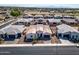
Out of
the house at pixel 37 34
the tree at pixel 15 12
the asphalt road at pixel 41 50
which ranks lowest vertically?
the asphalt road at pixel 41 50

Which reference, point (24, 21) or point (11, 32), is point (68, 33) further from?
point (11, 32)

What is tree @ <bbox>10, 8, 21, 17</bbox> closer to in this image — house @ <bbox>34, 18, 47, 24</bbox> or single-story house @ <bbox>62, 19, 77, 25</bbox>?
house @ <bbox>34, 18, 47, 24</bbox>

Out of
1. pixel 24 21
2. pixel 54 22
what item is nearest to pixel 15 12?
pixel 24 21

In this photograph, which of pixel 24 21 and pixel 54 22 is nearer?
pixel 24 21

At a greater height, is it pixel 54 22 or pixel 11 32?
pixel 54 22

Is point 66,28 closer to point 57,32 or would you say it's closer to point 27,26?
point 57,32

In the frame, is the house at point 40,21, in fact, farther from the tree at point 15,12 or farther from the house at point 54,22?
the tree at point 15,12

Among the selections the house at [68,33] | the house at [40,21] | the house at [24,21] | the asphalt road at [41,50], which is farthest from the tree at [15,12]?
the house at [68,33]
